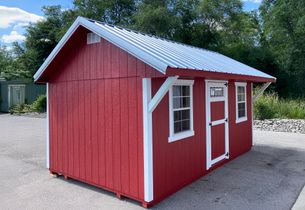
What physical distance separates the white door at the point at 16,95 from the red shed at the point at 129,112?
693 inches

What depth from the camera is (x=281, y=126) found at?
12180mm

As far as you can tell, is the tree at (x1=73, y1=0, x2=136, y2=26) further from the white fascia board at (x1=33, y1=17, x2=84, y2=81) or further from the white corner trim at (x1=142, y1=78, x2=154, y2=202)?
the white corner trim at (x1=142, y1=78, x2=154, y2=202)

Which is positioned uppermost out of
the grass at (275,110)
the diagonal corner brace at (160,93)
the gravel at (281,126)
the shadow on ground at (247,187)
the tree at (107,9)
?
the tree at (107,9)

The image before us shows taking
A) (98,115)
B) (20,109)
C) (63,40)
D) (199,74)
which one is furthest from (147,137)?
(20,109)

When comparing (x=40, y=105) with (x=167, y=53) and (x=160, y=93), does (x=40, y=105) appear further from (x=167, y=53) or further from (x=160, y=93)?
(x=160, y=93)

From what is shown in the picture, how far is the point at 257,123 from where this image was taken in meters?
12.9

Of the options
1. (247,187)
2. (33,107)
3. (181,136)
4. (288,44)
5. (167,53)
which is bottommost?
(247,187)

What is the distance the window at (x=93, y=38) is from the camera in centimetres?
523

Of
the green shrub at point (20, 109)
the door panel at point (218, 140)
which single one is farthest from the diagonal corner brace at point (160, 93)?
the green shrub at point (20, 109)

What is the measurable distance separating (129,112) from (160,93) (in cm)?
68

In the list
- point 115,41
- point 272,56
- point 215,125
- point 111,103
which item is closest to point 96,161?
point 111,103

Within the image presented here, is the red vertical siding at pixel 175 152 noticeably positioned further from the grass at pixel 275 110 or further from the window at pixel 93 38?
the grass at pixel 275 110

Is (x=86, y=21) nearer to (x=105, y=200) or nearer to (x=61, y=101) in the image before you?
(x=61, y=101)

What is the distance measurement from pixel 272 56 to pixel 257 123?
508 inches
